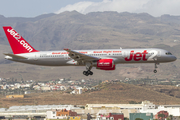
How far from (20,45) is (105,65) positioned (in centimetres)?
1931

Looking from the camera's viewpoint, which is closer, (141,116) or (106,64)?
(106,64)

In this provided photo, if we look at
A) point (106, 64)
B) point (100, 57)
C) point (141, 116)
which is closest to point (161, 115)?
point (141, 116)

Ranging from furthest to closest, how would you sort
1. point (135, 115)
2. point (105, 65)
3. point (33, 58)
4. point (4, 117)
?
point (4, 117), point (135, 115), point (33, 58), point (105, 65)

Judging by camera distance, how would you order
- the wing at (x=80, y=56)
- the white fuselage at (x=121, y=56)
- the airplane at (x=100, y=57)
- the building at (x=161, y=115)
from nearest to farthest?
1. the wing at (x=80, y=56)
2. the airplane at (x=100, y=57)
3. the white fuselage at (x=121, y=56)
4. the building at (x=161, y=115)

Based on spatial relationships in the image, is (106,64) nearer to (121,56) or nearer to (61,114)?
(121,56)

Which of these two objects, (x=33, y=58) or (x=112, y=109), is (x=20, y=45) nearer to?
(x=33, y=58)

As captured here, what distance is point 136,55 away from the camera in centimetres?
6906

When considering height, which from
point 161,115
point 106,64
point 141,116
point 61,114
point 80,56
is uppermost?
point 80,56

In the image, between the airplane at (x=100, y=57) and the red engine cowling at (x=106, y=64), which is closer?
the red engine cowling at (x=106, y=64)

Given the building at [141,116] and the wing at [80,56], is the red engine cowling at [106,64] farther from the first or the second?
the building at [141,116]

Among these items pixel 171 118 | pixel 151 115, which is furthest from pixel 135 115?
pixel 171 118

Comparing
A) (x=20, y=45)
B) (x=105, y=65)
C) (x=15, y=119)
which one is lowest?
(x=15, y=119)

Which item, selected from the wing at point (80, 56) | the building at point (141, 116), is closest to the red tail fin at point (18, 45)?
the wing at point (80, 56)

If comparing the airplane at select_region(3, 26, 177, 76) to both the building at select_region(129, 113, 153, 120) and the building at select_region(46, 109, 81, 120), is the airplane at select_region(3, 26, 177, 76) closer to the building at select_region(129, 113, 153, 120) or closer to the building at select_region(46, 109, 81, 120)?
the building at select_region(46, 109, 81, 120)
